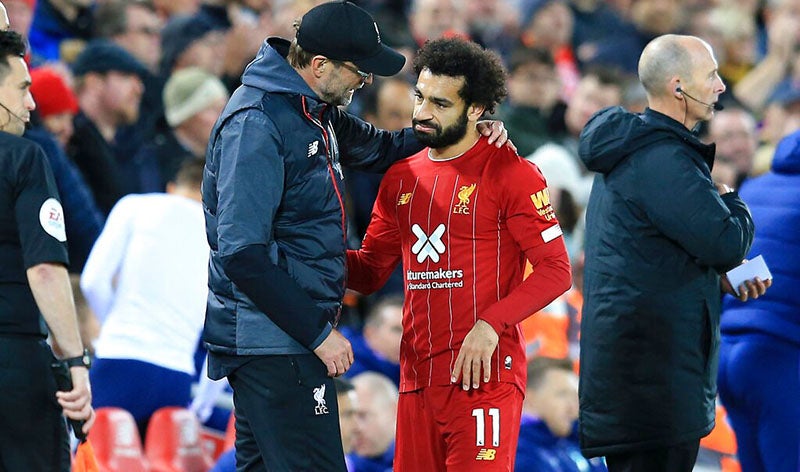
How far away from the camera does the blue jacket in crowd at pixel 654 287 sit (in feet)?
16.2

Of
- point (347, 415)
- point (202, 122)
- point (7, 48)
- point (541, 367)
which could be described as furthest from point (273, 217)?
point (202, 122)

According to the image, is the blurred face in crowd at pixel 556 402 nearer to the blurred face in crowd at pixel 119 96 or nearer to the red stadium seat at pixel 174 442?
the red stadium seat at pixel 174 442

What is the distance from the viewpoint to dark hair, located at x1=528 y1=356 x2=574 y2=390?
291 inches

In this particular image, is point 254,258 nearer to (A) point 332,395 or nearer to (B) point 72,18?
(A) point 332,395

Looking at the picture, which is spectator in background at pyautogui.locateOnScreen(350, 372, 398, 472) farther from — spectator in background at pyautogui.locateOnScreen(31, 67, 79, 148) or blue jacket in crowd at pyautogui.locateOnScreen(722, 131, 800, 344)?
spectator in background at pyautogui.locateOnScreen(31, 67, 79, 148)

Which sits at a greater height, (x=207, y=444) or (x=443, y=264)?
(x=443, y=264)

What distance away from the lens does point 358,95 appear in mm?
9875

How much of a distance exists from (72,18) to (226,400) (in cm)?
357

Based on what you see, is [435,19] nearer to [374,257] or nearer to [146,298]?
[146,298]

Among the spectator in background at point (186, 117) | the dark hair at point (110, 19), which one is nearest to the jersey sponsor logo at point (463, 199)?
the spectator in background at point (186, 117)

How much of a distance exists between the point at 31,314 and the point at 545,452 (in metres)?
3.13

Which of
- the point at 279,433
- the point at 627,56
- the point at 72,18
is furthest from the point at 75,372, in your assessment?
the point at 627,56

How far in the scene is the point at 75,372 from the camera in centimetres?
473

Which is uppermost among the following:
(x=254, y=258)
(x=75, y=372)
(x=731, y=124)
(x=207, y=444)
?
(x=731, y=124)
